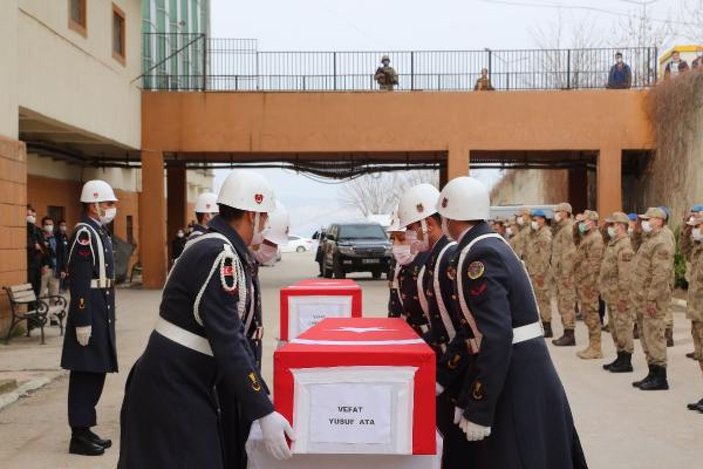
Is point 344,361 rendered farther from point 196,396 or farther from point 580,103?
point 580,103

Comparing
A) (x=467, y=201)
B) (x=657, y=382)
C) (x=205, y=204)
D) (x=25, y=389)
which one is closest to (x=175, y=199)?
(x=25, y=389)

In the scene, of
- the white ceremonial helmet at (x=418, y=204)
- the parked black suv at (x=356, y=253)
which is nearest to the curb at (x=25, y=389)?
the white ceremonial helmet at (x=418, y=204)

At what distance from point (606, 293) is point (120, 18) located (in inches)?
601

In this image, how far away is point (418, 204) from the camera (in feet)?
19.0

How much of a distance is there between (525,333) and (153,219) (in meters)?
22.1

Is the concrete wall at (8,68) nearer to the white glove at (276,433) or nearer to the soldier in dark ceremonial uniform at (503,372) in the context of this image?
the soldier in dark ceremonial uniform at (503,372)

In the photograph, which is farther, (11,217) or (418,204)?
(11,217)

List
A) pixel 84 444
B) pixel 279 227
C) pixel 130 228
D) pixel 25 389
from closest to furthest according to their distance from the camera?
pixel 279 227
pixel 84 444
pixel 25 389
pixel 130 228

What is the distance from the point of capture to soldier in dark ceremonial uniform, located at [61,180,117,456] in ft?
22.9

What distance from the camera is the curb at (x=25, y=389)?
915 cm

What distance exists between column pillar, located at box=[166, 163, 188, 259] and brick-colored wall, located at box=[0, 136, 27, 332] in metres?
Result: 15.8

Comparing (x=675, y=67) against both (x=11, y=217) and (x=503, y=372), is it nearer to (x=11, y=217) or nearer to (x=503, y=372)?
(x=11, y=217)

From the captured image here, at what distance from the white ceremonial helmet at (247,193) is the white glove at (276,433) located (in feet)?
3.05

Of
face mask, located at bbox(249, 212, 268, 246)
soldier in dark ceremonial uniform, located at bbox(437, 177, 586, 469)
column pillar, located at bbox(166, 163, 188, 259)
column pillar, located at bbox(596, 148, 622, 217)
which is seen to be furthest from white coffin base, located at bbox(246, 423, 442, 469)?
column pillar, located at bbox(166, 163, 188, 259)
